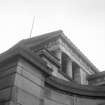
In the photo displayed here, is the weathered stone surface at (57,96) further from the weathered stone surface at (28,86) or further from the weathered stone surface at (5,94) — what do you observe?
the weathered stone surface at (5,94)

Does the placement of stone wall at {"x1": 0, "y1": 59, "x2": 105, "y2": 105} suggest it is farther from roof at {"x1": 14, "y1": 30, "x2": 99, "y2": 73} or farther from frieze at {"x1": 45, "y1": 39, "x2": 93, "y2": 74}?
frieze at {"x1": 45, "y1": 39, "x2": 93, "y2": 74}

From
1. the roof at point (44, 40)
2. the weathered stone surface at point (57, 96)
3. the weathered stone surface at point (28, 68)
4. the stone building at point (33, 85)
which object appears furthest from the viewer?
the roof at point (44, 40)

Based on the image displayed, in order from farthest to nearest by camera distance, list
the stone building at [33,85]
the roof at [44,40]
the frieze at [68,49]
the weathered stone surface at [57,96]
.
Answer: the frieze at [68,49] → the roof at [44,40] → the weathered stone surface at [57,96] → the stone building at [33,85]

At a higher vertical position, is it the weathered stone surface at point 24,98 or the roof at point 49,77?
the roof at point 49,77

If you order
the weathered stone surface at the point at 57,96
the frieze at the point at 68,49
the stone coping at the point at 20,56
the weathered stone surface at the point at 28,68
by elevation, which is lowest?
the weathered stone surface at the point at 57,96

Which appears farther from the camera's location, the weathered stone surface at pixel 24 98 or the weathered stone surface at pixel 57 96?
the weathered stone surface at pixel 57 96

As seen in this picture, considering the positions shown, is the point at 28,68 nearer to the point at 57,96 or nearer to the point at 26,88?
the point at 26,88

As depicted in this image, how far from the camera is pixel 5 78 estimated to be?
5906mm

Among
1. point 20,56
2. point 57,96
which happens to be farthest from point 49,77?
point 20,56

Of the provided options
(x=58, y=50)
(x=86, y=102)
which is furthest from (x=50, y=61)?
(x=86, y=102)

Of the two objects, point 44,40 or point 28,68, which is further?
point 44,40

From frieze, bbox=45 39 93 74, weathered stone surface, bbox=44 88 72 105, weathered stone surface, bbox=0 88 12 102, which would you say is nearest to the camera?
weathered stone surface, bbox=0 88 12 102

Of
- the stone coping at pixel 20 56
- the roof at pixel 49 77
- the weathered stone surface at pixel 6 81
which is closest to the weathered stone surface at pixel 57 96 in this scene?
the roof at pixel 49 77

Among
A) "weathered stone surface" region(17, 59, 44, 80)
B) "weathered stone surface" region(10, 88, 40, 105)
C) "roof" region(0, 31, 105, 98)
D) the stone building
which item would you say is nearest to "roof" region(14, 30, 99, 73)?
"roof" region(0, 31, 105, 98)
